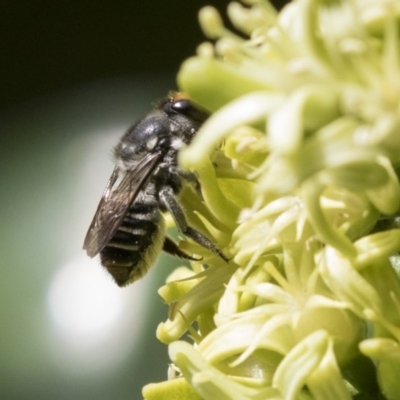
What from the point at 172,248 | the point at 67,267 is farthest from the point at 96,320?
the point at 172,248

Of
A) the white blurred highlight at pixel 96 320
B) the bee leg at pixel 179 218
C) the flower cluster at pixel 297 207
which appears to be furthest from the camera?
the white blurred highlight at pixel 96 320

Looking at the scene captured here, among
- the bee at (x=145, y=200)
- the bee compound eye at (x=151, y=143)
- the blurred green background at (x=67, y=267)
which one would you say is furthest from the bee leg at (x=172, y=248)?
the blurred green background at (x=67, y=267)

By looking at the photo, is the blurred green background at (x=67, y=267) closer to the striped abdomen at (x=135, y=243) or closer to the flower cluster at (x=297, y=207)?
the striped abdomen at (x=135, y=243)

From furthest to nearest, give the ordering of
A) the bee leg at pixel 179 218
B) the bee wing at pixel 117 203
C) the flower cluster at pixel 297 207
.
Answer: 1. the bee wing at pixel 117 203
2. the bee leg at pixel 179 218
3. the flower cluster at pixel 297 207

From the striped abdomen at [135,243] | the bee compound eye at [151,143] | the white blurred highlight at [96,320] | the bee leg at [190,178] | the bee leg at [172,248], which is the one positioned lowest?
the white blurred highlight at [96,320]

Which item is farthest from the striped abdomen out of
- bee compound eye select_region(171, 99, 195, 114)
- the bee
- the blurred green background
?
the blurred green background

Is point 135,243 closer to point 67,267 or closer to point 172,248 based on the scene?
point 172,248

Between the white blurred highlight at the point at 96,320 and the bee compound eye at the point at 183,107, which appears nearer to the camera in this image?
the bee compound eye at the point at 183,107

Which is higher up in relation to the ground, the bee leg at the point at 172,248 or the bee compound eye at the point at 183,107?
the bee compound eye at the point at 183,107
